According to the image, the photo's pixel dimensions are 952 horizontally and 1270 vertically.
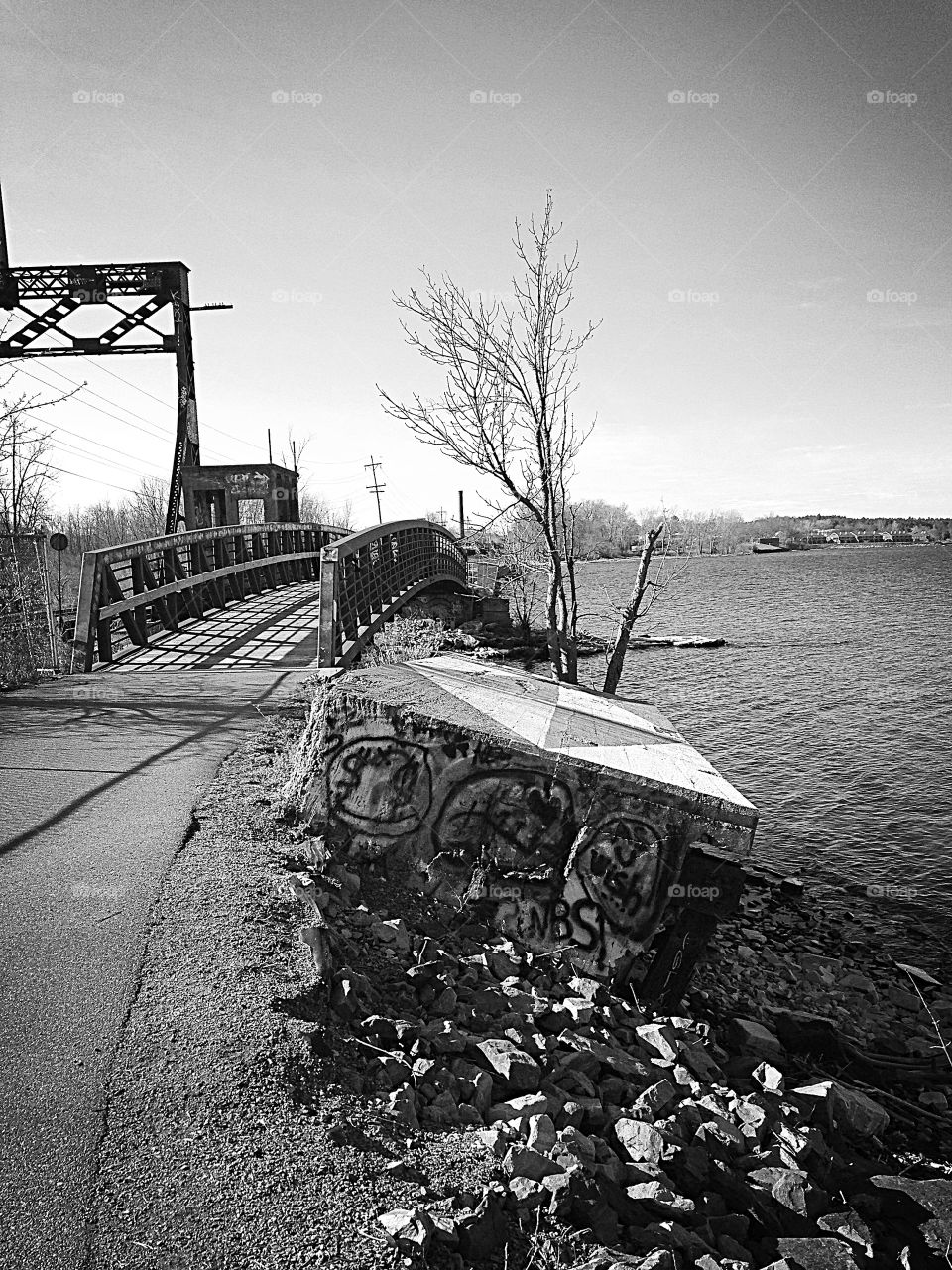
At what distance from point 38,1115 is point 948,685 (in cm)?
2332

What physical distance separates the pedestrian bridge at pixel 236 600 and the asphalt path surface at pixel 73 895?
7.27ft

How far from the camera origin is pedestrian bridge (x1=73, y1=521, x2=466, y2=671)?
11.1m

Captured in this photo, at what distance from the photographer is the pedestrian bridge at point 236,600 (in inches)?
437

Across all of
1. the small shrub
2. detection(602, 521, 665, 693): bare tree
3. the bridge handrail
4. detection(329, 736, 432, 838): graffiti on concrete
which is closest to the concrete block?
detection(329, 736, 432, 838): graffiti on concrete

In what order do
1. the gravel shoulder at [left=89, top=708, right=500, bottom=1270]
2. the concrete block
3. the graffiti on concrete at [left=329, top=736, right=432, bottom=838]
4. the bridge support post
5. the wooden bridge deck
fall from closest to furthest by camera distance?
the gravel shoulder at [left=89, top=708, right=500, bottom=1270]
the concrete block
the graffiti on concrete at [left=329, top=736, right=432, bottom=838]
the bridge support post
the wooden bridge deck

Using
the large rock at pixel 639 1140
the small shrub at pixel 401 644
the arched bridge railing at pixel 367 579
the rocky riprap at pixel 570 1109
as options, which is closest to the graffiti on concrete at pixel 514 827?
the rocky riprap at pixel 570 1109

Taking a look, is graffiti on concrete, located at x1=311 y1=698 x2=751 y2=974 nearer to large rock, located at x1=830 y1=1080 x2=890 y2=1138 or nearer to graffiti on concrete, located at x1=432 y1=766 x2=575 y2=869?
graffiti on concrete, located at x1=432 y1=766 x2=575 y2=869

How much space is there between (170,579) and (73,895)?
12.5 meters

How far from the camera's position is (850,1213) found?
3072 millimetres

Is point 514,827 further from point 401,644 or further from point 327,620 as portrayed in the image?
point 401,644

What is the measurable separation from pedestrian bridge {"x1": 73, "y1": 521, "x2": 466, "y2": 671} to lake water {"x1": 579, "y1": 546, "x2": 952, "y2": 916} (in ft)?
18.8

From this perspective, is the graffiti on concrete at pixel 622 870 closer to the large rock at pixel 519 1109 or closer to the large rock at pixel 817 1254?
the large rock at pixel 519 1109

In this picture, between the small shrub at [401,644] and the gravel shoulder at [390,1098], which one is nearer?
the gravel shoulder at [390,1098]

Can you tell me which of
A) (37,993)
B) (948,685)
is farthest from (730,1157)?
(948,685)
